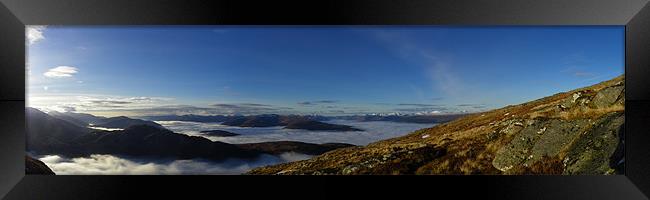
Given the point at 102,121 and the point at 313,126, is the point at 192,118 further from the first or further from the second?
the point at 313,126

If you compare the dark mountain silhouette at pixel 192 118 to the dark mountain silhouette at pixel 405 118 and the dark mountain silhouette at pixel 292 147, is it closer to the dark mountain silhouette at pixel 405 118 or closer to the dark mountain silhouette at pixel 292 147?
the dark mountain silhouette at pixel 292 147

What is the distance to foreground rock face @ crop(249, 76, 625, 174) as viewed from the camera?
6777 millimetres

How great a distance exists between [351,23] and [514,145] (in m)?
4.49

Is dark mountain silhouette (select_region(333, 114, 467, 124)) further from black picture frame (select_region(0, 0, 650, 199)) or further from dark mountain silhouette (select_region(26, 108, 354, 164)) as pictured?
dark mountain silhouette (select_region(26, 108, 354, 164))

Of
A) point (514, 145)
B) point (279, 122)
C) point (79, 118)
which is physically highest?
point (79, 118)

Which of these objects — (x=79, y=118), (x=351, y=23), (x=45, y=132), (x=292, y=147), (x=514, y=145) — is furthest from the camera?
(x=514, y=145)

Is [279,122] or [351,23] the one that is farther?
[279,122]

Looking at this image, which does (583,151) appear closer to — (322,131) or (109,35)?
(322,131)

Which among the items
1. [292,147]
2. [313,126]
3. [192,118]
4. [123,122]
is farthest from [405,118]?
[123,122]

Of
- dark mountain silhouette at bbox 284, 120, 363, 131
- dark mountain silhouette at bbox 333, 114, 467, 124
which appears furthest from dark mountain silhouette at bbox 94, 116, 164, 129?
dark mountain silhouette at bbox 333, 114, 467, 124

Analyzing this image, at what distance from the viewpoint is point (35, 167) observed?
668cm

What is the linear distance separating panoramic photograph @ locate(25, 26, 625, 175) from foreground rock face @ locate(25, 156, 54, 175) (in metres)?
0.02

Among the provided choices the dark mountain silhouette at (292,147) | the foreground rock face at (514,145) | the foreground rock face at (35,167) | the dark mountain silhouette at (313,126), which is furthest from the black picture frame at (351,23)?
the dark mountain silhouette at (313,126)

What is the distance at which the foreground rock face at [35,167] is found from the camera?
6.64m
